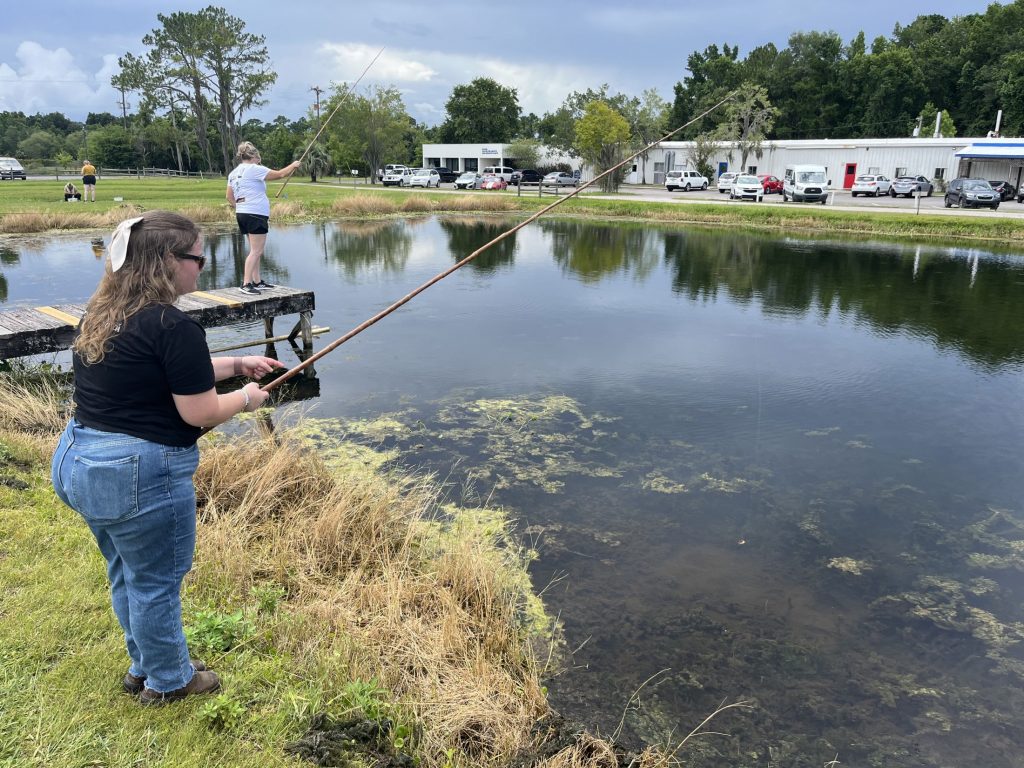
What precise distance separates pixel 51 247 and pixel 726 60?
73.8m

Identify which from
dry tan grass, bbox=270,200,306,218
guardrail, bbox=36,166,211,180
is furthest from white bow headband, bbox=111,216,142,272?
guardrail, bbox=36,166,211,180

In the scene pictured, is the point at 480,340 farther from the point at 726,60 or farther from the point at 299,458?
the point at 726,60

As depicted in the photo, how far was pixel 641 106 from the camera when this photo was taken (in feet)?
171

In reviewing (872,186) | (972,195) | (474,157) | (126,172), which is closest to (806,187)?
(972,195)

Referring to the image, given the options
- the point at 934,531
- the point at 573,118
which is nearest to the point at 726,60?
the point at 573,118

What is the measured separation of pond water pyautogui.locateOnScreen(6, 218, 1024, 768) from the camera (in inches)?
146

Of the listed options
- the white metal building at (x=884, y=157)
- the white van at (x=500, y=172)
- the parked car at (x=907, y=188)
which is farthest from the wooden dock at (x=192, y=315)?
the white metal building at (x=884, y=157)

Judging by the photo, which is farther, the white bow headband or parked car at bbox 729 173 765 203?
parked car at bbox 729 173 765 203

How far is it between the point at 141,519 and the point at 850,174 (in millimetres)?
54091

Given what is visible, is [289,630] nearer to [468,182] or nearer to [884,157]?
[468,182]

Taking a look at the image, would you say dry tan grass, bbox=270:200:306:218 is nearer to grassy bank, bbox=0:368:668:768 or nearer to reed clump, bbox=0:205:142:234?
reed clump, bbox=0:205:142:234

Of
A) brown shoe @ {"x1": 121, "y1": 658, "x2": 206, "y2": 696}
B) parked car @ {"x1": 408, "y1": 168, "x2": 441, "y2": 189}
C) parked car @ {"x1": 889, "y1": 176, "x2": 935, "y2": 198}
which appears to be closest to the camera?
brown shoe @ {"x1": 121, "y1": 658, "x2": 206, "y2": 696}

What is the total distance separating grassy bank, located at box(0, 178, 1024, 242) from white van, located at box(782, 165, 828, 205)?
310 inches

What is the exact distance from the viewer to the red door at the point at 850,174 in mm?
48250
